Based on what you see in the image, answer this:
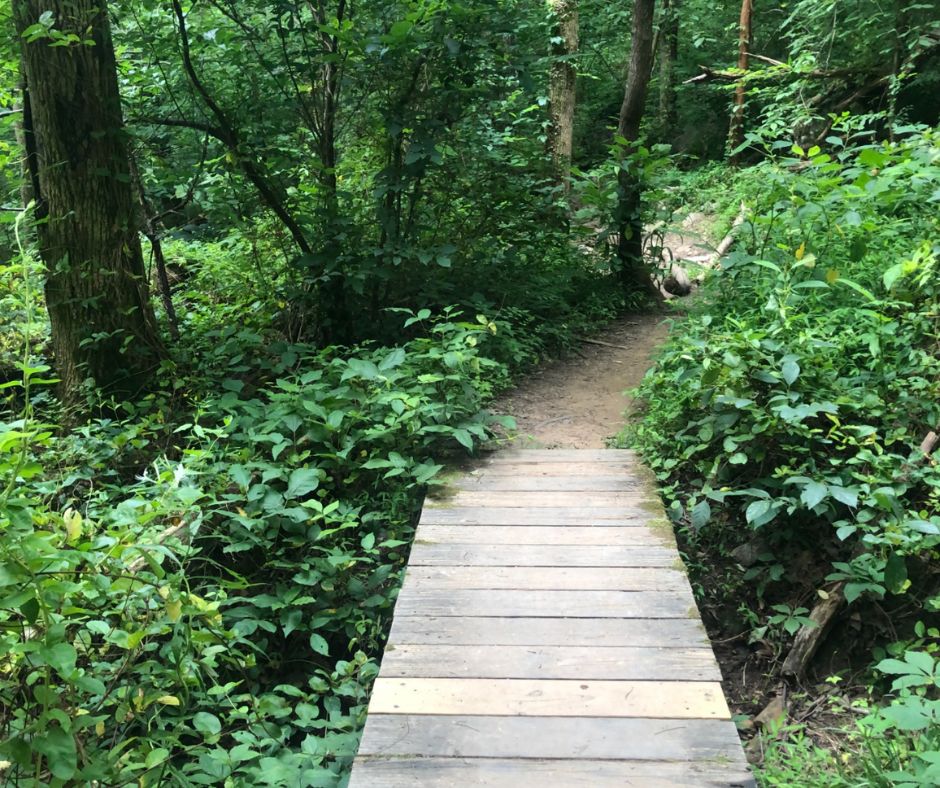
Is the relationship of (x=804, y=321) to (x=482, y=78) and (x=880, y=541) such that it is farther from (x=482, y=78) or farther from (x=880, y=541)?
(x=482, y=78)

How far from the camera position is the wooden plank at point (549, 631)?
113 inches

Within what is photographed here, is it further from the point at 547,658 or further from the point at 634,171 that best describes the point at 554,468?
the point at 634,171

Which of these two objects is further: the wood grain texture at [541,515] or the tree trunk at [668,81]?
the tree trunk at [668,81]

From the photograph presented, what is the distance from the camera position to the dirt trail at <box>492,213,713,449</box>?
502 cm

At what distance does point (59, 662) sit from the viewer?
78.7 inches

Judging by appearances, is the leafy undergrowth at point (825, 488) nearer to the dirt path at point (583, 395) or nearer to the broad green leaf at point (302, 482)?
the dirt path at point (583, 395)

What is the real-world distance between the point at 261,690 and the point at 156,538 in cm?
111

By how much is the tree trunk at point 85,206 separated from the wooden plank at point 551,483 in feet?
10.3

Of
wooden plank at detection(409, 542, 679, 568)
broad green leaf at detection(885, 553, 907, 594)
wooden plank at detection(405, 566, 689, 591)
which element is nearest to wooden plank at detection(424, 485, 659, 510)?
wooden plank at detection(409, 542, 679, 568)

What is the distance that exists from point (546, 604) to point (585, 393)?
2927 millimetres

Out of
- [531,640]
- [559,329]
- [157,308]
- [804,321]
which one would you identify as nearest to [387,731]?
[531,640]

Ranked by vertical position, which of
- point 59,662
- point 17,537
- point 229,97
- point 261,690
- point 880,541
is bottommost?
point 261,690

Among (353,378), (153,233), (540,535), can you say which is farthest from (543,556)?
(153,233)

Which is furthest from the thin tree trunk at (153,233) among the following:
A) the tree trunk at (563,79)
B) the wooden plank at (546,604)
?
the tree trunk at (563,79)
